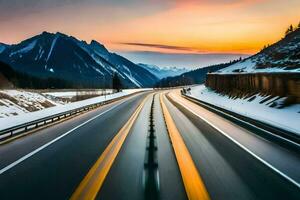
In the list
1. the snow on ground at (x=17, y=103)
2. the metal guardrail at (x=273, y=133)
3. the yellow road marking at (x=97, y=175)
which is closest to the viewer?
the yellow road marking at (x=97, y=175)

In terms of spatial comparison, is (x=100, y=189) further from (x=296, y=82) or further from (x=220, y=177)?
(x=296, y=82)

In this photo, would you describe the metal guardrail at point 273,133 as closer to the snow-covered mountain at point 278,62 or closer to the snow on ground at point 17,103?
the snow-covered mountain at point 278,62

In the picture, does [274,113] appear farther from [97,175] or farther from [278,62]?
[278,62]

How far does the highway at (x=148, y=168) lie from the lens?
→ 7.27m

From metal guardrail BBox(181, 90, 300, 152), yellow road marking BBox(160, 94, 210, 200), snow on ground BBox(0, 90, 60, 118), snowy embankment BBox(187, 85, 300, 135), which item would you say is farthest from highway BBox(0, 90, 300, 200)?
snow on ground BBox(0, 90, 60, 118)

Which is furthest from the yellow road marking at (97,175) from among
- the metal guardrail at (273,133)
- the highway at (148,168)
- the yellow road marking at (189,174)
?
the metal guardrail at (273,133)

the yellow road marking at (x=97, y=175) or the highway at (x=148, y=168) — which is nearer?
the yellow road marking at (x=97, y=175)

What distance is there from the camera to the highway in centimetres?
727

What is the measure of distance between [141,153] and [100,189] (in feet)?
14.4

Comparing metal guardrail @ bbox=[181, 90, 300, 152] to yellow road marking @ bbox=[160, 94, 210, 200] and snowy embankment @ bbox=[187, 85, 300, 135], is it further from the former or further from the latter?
yellow road marking @ bbox=[160, 94, 210, 200]

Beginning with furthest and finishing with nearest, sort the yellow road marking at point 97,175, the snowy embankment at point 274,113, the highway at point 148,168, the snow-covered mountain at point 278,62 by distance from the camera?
1. the snow-covered mountain at point 278,62
2. the snowy embankment at point 274,113
3. the highway at point 148,168
4. the yellow road marking at point 97,175

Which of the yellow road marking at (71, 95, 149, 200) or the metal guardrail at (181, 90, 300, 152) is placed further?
the metal guardrail at (181, 90, 300, 152)

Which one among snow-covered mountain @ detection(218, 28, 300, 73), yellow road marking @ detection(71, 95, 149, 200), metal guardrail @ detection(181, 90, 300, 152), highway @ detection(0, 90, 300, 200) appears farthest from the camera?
snow-covered mountain @ detection(218, 28, 300, 73)

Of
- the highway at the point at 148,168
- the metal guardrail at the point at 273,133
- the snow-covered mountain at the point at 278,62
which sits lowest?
the metal guardrail at the point at 273,133
